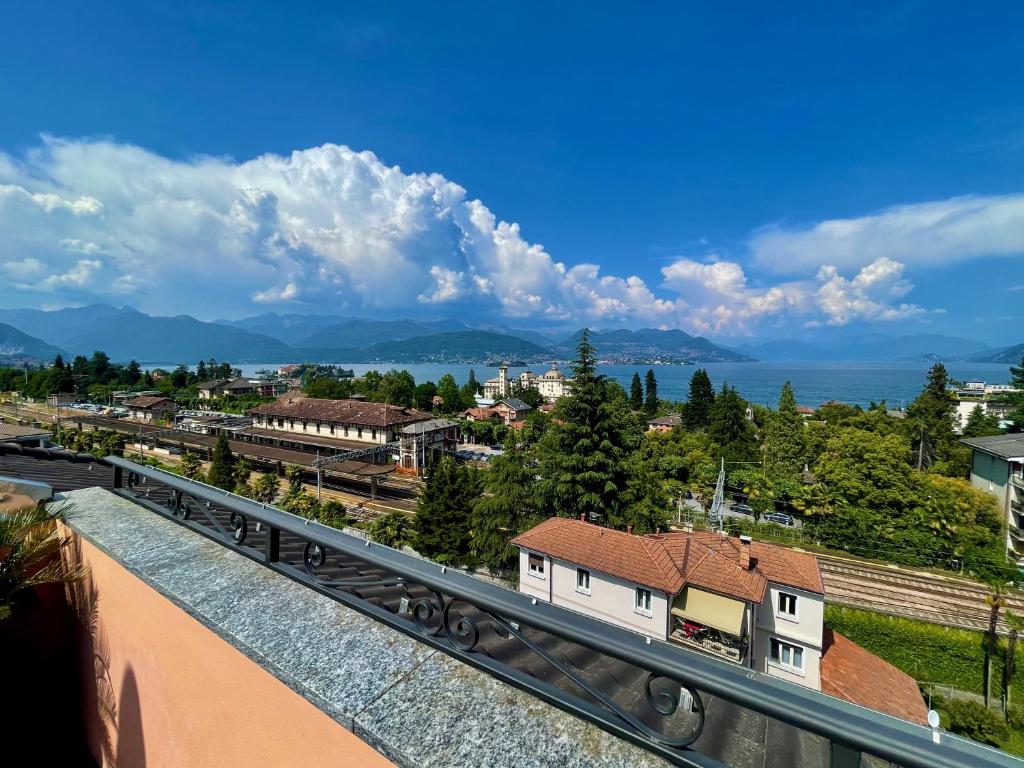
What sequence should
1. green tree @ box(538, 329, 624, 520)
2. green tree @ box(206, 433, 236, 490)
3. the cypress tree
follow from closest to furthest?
green tree @ box(538, 329, 624, 520) → green tree @ box(206, 433, 236, 490) → the cypress tree

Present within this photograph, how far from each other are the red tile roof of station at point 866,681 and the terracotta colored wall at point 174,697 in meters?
12.6

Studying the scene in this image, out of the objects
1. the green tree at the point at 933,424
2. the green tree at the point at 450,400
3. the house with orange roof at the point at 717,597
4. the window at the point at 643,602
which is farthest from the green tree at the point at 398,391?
the green tree at the point at 933,424

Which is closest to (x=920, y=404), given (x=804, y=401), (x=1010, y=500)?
(x=1010, y=500)

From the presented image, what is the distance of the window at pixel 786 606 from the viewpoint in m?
10.3

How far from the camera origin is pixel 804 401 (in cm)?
10575

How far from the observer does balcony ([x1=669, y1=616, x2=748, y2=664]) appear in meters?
9.57

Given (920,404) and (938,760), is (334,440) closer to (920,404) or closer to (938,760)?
(938,760)

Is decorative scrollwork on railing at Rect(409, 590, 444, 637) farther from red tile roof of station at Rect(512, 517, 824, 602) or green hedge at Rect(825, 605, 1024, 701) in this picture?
green hedge at Rect(825, 605, 1024, 701)

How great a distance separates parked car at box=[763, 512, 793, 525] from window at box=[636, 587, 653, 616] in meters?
17.4

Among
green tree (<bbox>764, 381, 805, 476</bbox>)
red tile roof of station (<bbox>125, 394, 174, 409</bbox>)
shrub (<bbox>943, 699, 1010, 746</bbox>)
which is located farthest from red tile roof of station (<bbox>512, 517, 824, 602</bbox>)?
red tile roof of station (<bbox>125, 394, 174, 409</bbox>)

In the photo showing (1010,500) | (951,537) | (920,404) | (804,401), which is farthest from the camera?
(804,401)

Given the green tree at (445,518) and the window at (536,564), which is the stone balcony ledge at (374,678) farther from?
the green tree at (445,518)

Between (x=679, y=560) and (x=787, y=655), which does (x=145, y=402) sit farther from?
(x=787, y=655)

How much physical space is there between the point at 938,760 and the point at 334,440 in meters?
36.4
